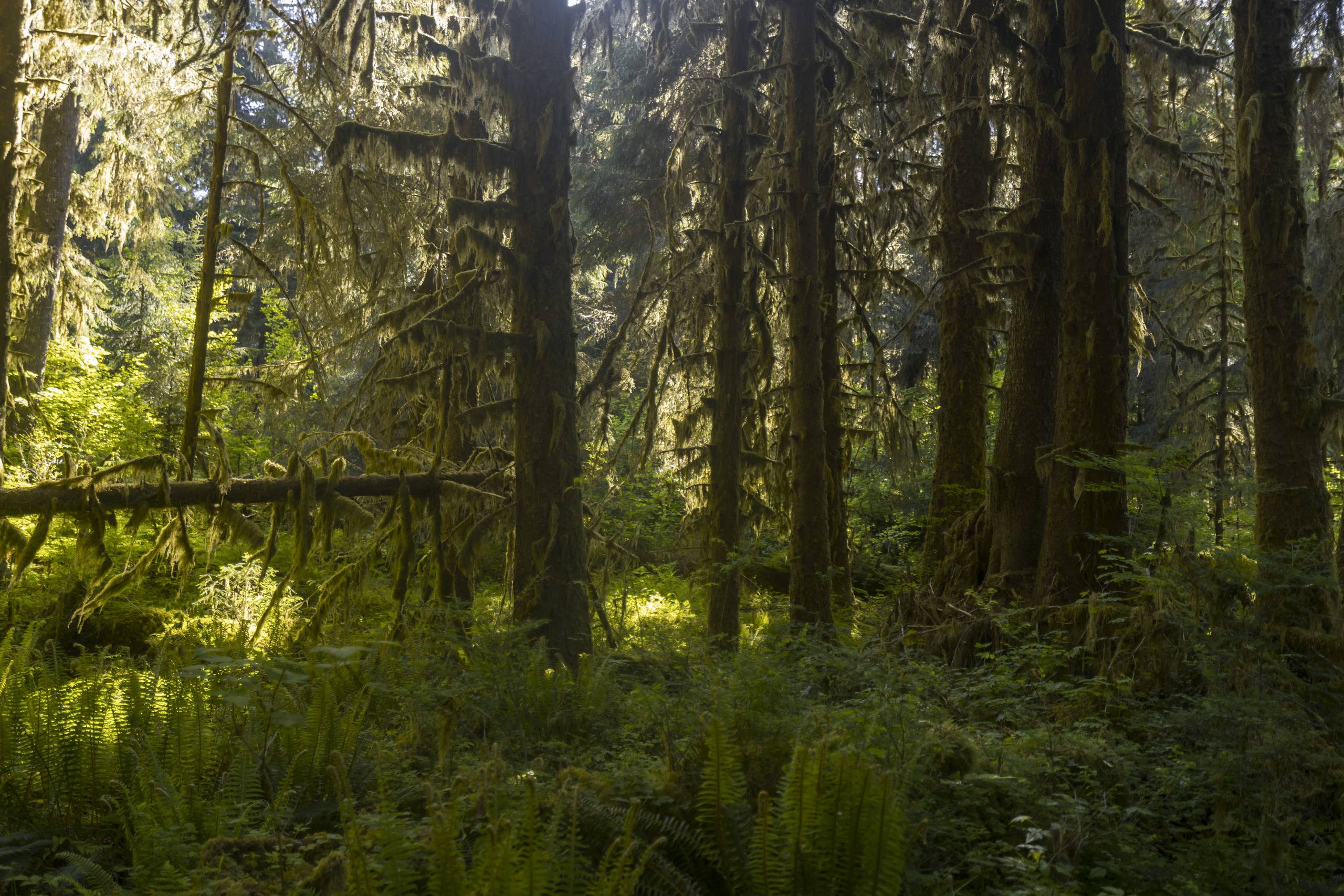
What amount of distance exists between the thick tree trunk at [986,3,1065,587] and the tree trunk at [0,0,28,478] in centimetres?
864

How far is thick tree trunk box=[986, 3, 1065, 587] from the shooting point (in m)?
8.66

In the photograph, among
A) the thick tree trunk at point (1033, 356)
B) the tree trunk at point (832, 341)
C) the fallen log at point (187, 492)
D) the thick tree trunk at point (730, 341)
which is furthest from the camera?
the tree trunk at point (832, 341)

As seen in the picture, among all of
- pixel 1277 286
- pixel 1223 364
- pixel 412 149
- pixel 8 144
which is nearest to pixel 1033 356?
pixel 1277 286

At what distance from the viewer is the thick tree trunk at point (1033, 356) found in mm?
8656

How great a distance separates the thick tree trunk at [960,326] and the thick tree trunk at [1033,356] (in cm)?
116

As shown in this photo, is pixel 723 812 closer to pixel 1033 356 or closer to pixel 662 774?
pixel 662 774

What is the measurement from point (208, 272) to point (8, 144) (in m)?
1.57

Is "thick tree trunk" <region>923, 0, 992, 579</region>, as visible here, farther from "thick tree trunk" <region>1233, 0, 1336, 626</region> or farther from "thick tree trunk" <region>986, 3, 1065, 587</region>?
"thick tree trunk" <region>1233, 0, 1336, 626</region>

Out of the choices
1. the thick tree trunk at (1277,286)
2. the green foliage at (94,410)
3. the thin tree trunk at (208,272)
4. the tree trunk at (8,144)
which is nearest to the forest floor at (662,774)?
the thick tree trunk at (1277,286)

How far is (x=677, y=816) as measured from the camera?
3150 mm

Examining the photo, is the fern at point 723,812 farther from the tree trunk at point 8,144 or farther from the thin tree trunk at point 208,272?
the tree trunk at point 8,144

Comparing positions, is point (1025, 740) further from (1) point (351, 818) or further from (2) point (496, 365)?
(2) point (496, 365)

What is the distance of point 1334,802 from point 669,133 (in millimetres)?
10703

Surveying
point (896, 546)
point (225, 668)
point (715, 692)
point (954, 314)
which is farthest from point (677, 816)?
point (896, 546)
